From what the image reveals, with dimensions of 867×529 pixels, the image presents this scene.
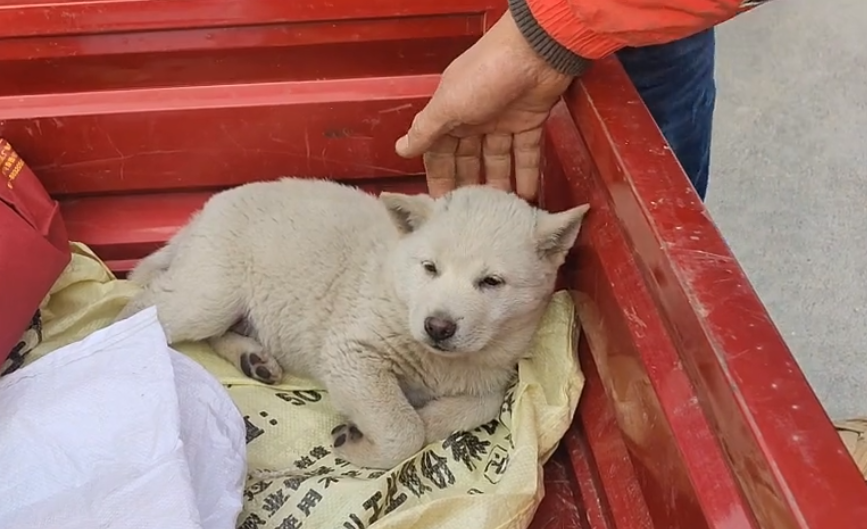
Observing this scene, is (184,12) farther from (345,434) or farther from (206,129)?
(345,434)

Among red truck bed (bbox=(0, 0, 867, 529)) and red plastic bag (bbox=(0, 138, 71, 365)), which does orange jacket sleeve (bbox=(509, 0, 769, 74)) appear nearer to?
red truck bed (bbox=(0, 0, 867, 529))

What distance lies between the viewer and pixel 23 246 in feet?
4.22

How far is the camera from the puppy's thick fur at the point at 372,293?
3.76 feet

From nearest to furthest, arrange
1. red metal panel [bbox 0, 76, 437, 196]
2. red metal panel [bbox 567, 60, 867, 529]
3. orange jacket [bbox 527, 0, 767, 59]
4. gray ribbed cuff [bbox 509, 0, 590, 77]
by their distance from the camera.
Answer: red metal panel [bbox 567, 60, 867, 529], orange jacket [bbox 527, 0, 767, 59], gray ribbed cuff [bbox 509, 0, 590, 77], red metal panel [bbox 0, 76, 437, 196]

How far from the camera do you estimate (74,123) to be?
56.2 inches

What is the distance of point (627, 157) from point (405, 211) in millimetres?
298

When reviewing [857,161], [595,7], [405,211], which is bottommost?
[857,161]

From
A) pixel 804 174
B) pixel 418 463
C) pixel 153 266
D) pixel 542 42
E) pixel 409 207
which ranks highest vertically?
pixel 542 42

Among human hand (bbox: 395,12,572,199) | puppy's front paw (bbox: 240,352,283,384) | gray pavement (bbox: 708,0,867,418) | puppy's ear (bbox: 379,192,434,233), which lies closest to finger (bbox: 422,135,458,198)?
human hand (bbox: 395,12,572,199)

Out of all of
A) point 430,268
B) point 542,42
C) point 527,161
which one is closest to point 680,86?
point 527,161

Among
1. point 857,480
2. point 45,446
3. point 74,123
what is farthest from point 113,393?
point 857,480

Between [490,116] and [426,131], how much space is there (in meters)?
0.09

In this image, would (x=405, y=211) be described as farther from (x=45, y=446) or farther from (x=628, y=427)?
(x=45, y=446)

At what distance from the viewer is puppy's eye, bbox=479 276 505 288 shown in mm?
1142
